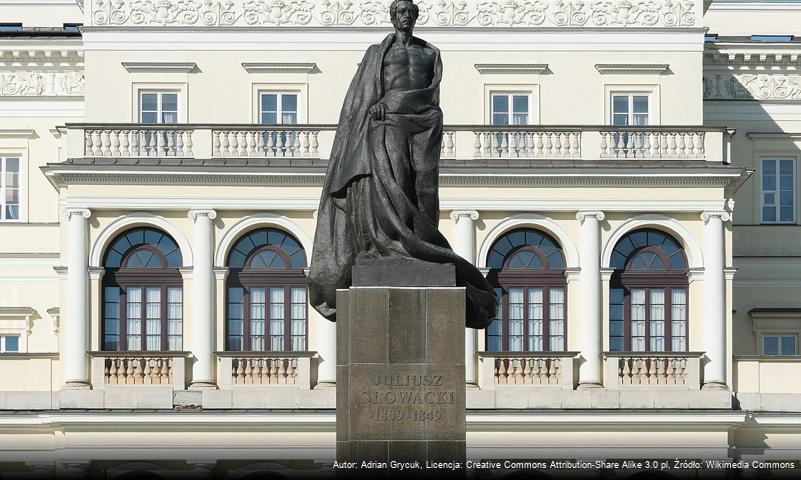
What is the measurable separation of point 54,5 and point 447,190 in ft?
53.4

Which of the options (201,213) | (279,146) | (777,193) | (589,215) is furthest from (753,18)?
(201,213)

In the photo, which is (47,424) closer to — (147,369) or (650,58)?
(147,369)

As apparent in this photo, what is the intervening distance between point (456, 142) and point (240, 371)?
739cm

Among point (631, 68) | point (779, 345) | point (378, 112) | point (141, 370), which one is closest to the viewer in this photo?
point (378, 112)

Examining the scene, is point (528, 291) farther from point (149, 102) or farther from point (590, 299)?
point (149, 102)

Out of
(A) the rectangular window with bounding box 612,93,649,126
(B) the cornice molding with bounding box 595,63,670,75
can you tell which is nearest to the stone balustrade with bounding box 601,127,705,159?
(A) the rectangular window with bounding box 612,93,649,126

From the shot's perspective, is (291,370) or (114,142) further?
(114,142)

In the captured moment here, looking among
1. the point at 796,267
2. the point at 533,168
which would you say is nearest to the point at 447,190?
the point at 533,168

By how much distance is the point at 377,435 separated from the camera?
712 inches

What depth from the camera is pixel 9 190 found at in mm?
54750

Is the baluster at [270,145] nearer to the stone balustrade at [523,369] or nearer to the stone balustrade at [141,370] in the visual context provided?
the stone balustrade at [141,370]

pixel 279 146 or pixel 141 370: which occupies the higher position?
pixel 279 146

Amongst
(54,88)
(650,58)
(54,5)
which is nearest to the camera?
(650,58)

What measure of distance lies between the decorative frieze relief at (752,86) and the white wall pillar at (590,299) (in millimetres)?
8400
